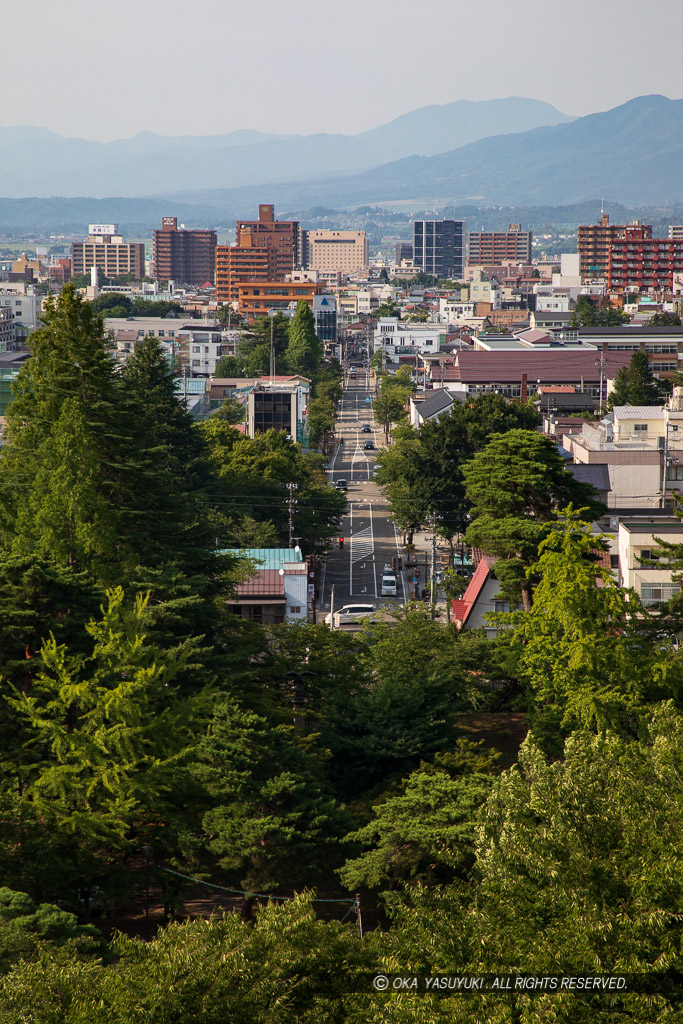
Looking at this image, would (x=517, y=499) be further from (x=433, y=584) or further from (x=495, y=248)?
(x=495, y=248)

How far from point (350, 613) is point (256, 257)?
372 feet

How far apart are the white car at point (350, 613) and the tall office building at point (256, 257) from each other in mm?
101554

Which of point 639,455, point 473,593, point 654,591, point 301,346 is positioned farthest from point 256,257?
point 654,591

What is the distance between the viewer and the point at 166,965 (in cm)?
959

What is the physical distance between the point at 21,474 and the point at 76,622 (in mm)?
4393

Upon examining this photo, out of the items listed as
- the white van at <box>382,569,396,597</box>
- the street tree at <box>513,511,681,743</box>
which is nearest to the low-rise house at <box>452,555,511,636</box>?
the street tree at <box>513,511,681,743</box>

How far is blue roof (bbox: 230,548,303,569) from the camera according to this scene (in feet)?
95.2

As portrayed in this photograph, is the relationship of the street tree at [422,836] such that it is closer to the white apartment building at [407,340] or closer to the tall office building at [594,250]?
the white apartment building at [407,340]

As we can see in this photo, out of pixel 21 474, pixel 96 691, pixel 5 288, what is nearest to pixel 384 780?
pixel 96 691

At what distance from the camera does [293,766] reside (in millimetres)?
15266

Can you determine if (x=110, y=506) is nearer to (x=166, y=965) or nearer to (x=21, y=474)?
(x=21, y=474)

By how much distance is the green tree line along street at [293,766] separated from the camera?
32.2ft

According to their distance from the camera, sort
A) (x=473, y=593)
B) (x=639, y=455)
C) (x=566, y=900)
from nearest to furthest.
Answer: (x=566, y=900), (x=473, y=593), (x=639, y=455)

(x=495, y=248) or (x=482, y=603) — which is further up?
(x=495, y=248)
